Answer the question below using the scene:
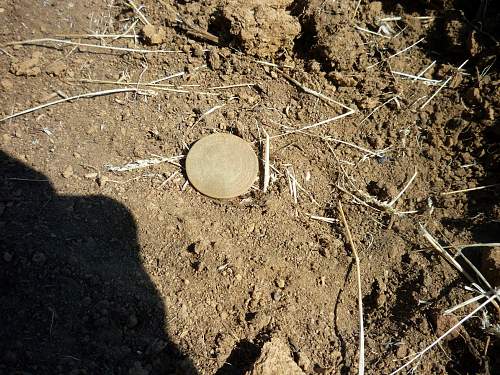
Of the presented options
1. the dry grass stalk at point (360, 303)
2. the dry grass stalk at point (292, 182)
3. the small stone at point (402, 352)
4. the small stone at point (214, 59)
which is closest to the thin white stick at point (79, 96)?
the small stone at point (214, 59)

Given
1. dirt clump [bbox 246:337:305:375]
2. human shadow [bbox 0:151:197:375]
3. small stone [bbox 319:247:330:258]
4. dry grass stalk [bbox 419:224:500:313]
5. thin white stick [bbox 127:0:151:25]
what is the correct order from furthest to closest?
1. thin white stick [bbox 127:0:151:25]
2. small stone [bbox 319:247:330:258]
3. dry grass stalk [bbox 419:224:500:313]
4. human shadow [bbox 0:151:197:375]
5. dirt clump [bbox 246:337:305:375]

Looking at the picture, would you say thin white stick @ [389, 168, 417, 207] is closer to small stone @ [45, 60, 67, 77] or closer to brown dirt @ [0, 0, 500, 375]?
brown dirt @ [0, 0, 500, 375]

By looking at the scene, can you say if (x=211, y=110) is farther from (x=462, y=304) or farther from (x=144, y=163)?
(x=462, y=304)

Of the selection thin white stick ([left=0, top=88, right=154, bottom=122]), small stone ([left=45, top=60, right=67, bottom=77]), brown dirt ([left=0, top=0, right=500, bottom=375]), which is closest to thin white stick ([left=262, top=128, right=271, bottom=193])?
brown dirt ([left=0, top=0, right=500, bottom=375])

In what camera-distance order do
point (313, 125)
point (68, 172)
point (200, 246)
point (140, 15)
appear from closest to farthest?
point (200, 246) → point (68, 172) → point (313, 125) → point (140, 15)

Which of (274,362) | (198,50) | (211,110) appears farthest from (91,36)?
(274,362)

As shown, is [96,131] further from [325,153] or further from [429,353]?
[429,353]
